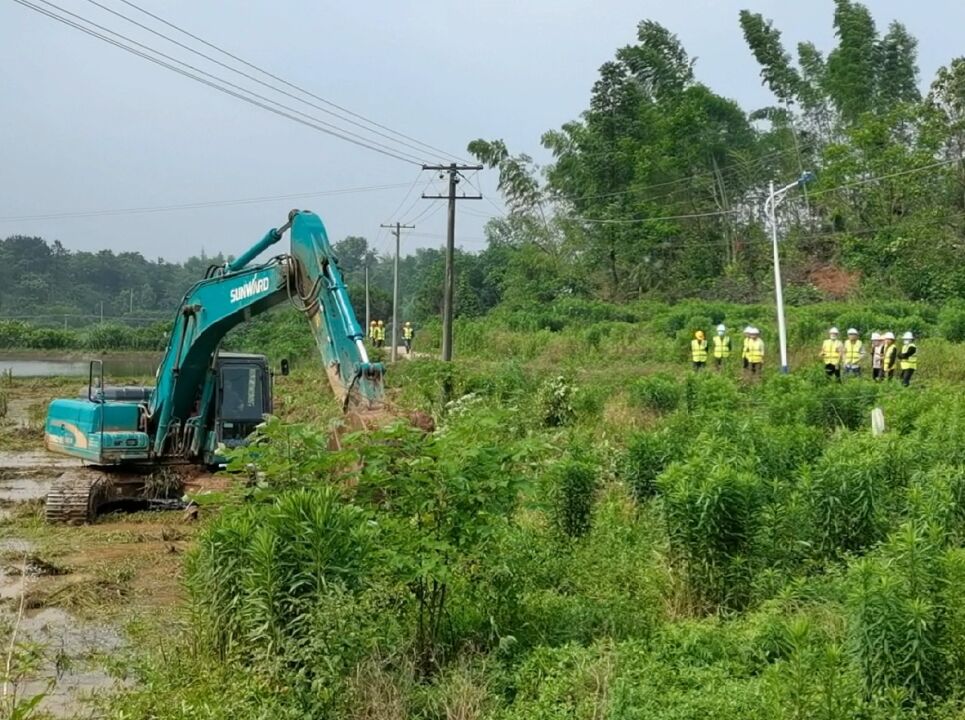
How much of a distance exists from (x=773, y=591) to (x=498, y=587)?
243 cm

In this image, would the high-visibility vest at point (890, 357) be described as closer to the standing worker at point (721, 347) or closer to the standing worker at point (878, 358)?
the standing worker at point (878, 358)

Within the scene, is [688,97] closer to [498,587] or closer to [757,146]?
[757,146]

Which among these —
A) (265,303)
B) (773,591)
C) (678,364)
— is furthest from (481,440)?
(678,364)

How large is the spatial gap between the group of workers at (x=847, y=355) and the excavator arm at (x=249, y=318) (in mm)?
13791

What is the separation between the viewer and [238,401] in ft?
50.8

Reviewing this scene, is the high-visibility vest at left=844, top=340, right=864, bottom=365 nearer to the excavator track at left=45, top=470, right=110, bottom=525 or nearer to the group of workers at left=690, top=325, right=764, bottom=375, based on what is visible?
the group of workers at left=690, top=325, right=764, bottom=375

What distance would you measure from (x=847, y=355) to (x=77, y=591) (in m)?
19.5

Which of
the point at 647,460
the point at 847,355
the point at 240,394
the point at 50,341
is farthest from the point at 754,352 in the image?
the point at 50,341

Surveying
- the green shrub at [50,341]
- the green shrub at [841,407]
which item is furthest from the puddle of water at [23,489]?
the green shrub at [50,341]

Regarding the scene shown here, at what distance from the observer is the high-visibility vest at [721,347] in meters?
27.2

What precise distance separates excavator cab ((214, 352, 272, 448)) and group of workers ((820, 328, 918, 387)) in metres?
13.2

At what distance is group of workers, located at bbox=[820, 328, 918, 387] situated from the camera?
2339 centimetres

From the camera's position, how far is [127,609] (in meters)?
10.3

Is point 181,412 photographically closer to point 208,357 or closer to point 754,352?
point 208,357
